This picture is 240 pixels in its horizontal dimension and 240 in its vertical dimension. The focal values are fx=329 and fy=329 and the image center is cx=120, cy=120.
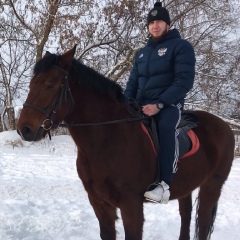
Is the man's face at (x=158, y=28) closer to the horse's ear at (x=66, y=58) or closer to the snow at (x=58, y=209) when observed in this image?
the horse's ear at (x=66, y=58)

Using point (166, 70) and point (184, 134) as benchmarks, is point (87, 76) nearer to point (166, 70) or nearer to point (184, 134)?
point (166, 70)

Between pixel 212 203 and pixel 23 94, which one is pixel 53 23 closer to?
pixel 23 94

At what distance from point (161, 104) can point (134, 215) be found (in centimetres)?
101

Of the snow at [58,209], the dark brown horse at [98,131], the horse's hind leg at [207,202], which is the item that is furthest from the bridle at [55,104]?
the horse's hind leg at [207,202]

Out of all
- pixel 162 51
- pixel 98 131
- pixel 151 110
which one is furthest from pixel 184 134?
pixel 98 131

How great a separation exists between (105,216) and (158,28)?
6.18 ft

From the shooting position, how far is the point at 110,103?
2.91 metres

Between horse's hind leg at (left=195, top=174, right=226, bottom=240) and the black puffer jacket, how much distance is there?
1.33m

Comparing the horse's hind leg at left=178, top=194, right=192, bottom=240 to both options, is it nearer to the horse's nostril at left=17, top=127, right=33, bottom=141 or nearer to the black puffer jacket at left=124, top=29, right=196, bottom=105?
the black puffer jacket at left=124, top=29, right=196, bottom=105

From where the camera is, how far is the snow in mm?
4180

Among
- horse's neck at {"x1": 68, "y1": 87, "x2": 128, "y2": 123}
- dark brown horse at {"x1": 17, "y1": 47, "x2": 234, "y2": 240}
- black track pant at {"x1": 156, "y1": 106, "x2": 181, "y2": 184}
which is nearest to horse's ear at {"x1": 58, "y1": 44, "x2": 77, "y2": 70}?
dark brown horse at {"x1": 17, "y1": 47, "x2": 234, "y2": 240}

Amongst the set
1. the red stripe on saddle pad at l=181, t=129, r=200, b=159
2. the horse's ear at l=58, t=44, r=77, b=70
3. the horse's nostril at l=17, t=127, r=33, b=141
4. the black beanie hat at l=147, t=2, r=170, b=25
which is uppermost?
the black beanie hat at l=147, t=2, r=170, b=25

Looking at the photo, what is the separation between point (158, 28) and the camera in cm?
321

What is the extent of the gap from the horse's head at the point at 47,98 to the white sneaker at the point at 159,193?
1.00 meters
